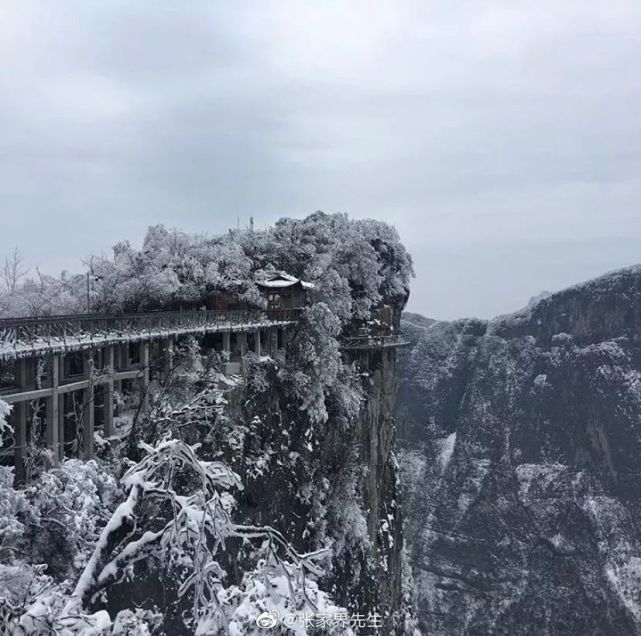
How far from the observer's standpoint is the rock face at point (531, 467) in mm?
57375

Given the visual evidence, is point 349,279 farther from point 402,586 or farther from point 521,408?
point 521,408

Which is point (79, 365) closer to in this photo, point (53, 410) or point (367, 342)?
point (53, 410)

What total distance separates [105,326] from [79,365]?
710 cm

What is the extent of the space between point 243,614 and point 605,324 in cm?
6961

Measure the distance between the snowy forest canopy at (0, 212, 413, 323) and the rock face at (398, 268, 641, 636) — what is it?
104 ft

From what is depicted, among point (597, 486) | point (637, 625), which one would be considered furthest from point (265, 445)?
point (597, 486)

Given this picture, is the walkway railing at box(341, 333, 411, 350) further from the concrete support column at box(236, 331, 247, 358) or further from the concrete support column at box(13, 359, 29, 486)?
the concrete support column at box(13, 359, 29, 486)

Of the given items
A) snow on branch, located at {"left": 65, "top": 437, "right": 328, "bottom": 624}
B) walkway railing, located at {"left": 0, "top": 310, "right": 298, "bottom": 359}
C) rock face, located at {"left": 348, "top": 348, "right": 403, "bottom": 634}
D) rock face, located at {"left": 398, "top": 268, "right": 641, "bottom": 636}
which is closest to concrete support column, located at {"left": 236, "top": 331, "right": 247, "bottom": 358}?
walkway railing, located at {"left": 0, "top": 310, "right": 298, "bottom": 359}

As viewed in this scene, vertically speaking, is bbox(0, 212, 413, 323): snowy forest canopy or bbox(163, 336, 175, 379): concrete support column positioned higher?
bbox(0, 212, 413, 323): snowy forest canopy

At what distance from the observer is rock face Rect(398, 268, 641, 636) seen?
57.4 metres

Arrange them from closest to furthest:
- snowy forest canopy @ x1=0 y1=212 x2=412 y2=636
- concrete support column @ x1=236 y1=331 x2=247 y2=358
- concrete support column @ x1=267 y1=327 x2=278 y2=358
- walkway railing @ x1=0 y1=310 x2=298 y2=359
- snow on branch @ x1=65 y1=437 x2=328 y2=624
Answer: snow on branch @ x1=65 y1=437 x2=328 y2=624 < snowy forest canopy @ x1=0 y1=212 x2=412 y2=636 < walkway railing @ x1=0 y1=310 x2=298 y2=359 < concrete support column @ x1=236 y1=331 x2=247 y2=358 < concrete support column @ x1=267 y1=327 x2=278 y2=358

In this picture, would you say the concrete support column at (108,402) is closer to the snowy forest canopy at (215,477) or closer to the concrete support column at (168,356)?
the snowy forest canopy at (215,477)

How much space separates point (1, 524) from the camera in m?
9.77

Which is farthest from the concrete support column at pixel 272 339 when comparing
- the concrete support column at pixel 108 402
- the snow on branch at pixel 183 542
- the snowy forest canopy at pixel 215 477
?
the snow on branch at pixel 183 542
